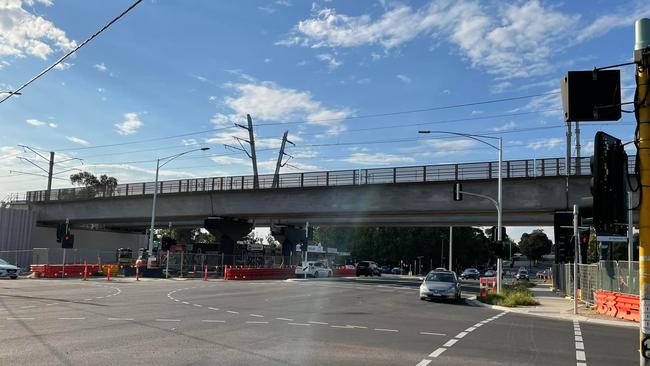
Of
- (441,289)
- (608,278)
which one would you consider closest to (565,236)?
(608,278)

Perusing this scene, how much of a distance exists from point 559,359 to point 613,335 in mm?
5710

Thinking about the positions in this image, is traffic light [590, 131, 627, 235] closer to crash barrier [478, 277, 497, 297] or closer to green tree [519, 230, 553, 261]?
crash barrier [478, 277, 497, 297]

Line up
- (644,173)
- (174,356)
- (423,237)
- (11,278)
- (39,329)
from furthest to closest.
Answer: (423,237), (11,278), (39,329), (174,356), (644,173)

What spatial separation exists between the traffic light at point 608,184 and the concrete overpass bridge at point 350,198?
32966 mm

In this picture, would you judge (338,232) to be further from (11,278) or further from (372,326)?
(372,326)

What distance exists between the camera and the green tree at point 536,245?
172 meters

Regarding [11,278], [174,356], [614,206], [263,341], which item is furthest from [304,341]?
[11,278]

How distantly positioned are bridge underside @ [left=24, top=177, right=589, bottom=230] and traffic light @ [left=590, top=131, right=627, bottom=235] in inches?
1286

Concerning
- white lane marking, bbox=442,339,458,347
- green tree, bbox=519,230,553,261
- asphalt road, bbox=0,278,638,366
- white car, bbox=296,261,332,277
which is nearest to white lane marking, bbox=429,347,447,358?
asphalt road, bbox=0,278,638,366

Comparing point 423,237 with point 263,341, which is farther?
point 423,237

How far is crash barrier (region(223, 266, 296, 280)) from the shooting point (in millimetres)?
44594

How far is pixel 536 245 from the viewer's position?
171875mm

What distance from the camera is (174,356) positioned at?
9586mm

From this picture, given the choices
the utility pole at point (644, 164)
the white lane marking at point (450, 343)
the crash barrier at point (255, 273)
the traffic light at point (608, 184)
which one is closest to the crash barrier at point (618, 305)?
the white lane marking at point (450, 343)
